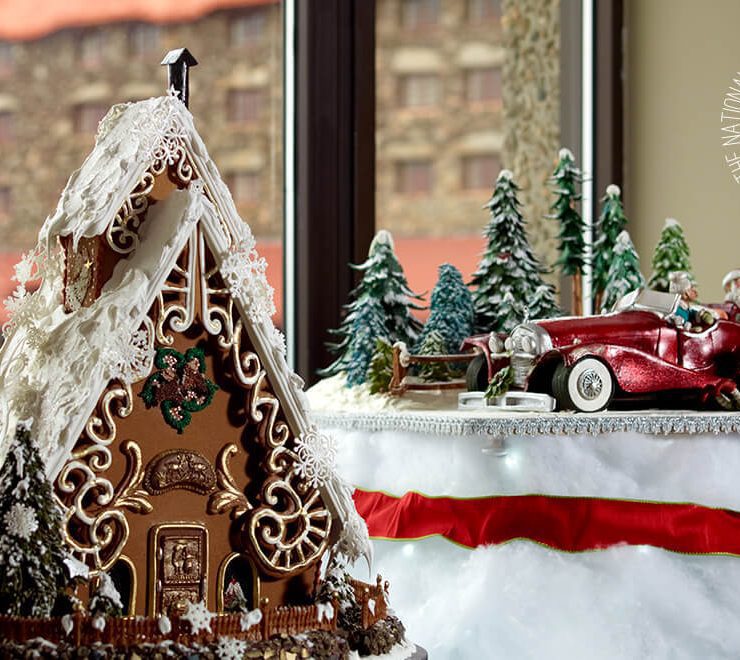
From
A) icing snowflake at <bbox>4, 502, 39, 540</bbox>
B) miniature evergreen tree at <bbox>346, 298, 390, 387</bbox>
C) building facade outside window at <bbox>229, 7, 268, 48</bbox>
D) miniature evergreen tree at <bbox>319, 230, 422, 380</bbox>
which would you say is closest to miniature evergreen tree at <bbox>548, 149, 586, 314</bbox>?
miniature evergreen tree at <bbox>319, 230, 422, 380</bbox>

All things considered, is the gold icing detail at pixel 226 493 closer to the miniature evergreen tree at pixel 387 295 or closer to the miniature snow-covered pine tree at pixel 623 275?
the miniature evergreen tree at pixel 387 295

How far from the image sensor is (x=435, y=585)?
3008mm

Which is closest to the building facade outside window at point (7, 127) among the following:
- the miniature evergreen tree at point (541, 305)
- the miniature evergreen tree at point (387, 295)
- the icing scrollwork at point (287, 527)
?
the miniature evergreen tree at point (387, 295)

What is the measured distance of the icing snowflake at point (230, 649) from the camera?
1925mm

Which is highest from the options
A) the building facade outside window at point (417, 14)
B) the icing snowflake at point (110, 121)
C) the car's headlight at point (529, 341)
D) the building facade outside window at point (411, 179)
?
the building facade outside window at point (417, 14)

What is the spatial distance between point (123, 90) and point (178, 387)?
210cm

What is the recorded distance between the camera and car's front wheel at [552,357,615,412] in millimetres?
3047

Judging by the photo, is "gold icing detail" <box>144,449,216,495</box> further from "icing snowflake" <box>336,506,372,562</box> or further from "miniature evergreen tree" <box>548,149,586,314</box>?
"miniature evergreen tree" <box>548,149,586,314</box>

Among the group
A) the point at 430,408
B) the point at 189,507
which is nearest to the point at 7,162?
the point at 430,408

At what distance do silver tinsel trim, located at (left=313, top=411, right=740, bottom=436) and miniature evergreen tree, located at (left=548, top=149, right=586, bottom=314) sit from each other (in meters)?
0.95

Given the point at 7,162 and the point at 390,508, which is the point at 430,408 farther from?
the point at 7,162

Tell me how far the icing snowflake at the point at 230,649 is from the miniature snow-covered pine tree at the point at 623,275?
2148 mm

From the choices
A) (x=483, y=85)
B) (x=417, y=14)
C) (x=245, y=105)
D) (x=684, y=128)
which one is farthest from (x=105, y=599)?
(x=684, y=128)

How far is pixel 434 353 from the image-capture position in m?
3.57
